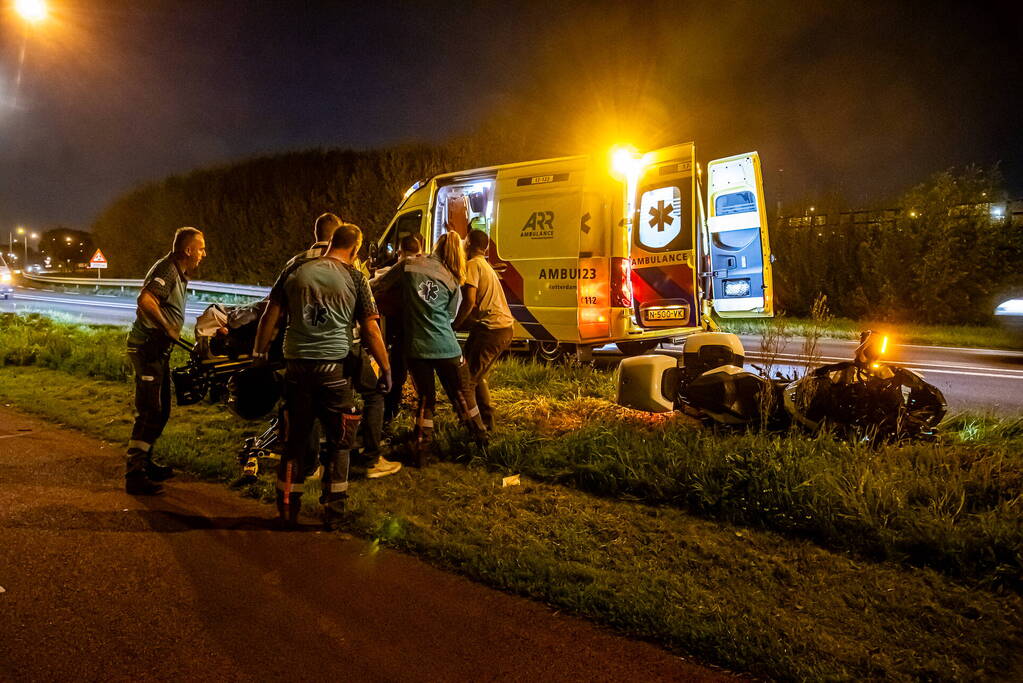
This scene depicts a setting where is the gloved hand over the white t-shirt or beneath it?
beneath

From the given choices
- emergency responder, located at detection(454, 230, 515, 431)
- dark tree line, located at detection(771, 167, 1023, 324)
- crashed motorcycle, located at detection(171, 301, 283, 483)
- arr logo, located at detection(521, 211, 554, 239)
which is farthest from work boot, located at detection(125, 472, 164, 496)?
dark tree line, located at detection(771, 167, 1023, 324)

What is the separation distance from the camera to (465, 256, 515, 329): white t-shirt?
5344 mm

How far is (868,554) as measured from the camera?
11.6ft

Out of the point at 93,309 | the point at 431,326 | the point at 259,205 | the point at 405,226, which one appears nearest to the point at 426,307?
the point at 431,326

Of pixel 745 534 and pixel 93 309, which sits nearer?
pixel 745 534

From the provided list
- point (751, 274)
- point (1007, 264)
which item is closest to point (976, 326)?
point (1007, 264)

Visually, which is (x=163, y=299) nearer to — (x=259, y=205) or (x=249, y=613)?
(x=249, y=613)

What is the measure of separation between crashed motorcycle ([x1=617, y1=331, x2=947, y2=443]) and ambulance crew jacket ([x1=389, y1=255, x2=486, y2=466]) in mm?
1480

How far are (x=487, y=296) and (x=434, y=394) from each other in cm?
92

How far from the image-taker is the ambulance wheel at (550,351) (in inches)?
358

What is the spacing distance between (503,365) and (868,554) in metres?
5.30

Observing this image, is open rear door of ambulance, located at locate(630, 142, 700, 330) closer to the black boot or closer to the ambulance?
the ambulance

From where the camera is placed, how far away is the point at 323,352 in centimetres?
393

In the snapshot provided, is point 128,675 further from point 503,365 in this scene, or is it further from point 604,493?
point 503,365
